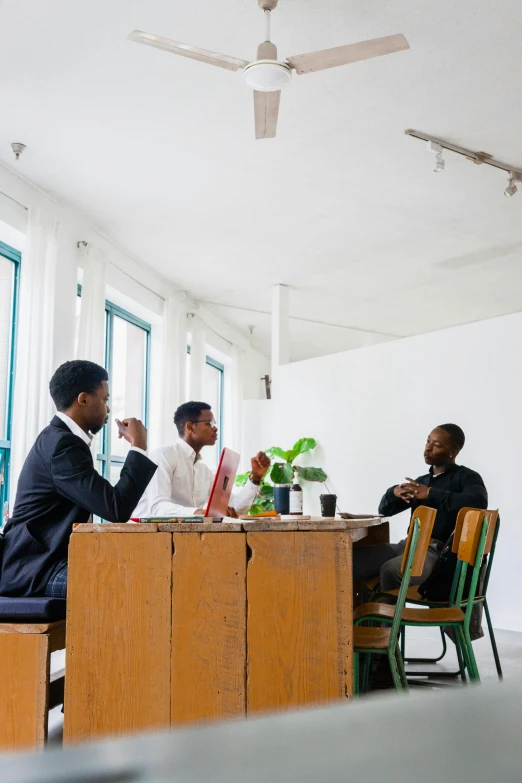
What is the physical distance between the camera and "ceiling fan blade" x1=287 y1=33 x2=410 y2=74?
2.93 meters

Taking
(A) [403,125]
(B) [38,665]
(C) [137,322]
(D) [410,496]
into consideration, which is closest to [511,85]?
(A) [403,125]

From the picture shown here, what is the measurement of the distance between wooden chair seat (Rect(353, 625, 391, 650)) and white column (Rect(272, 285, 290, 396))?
17.0ft

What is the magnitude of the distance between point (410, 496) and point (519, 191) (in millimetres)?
2960

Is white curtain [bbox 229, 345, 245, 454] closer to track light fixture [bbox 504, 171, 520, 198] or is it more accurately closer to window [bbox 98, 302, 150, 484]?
window [bbox 98, 302, 150, 484]

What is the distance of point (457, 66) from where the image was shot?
3.93 m

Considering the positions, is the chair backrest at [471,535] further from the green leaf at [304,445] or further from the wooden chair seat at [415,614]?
the green leaf at [304,445]

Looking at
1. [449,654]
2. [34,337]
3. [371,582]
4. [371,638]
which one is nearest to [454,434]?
[371,582]

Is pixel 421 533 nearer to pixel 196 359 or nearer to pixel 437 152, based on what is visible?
pixel 437 152

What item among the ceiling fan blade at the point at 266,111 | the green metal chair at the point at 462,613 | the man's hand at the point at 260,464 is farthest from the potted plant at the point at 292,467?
the green metal chair at the point at 462,613

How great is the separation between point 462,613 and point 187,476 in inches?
58.3

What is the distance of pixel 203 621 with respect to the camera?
6.28ft

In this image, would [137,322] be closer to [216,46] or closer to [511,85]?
[216,46]

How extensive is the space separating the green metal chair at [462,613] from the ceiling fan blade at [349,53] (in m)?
1.90

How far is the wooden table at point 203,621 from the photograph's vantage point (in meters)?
1.86
